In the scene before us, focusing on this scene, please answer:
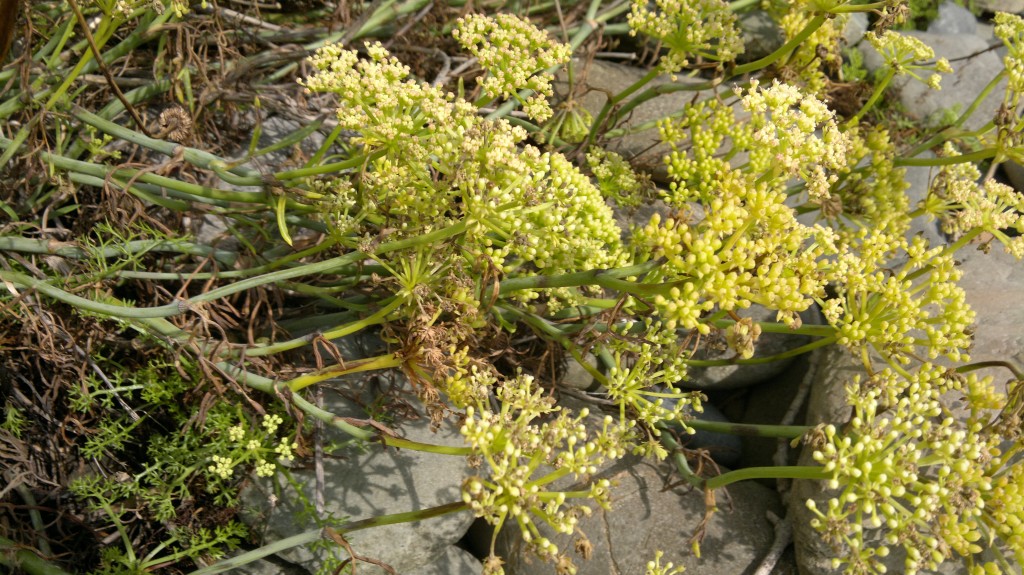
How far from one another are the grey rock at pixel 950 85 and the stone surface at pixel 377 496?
4.12 meters

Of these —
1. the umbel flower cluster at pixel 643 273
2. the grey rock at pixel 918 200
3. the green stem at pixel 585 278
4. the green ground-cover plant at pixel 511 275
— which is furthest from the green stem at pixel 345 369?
the grey rock at pixel 918 200

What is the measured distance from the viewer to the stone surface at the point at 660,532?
3578 mm

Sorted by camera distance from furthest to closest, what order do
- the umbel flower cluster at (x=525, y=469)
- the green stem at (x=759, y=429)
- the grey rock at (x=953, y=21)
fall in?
the grey rock at (x=953, y=21), the green stem at (x=759, y=429), the umbel flower cluster at (x=525, y=469)

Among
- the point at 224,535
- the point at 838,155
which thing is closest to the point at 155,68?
the point at 224,535

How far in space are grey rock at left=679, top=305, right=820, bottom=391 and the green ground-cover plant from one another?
1.13 ft

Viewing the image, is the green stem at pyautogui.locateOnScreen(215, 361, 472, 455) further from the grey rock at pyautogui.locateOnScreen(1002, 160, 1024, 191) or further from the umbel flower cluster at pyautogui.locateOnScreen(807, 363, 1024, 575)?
the grey rock at pyautogui.locateOnScreen(1002, 160, 1024, 191)

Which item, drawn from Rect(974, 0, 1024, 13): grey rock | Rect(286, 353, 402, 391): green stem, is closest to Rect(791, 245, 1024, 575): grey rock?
Rect(286, 353, 402, 391): green stem

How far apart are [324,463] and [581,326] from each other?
49.6 inches

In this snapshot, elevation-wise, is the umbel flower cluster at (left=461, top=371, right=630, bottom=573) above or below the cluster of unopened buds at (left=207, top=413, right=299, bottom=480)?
above

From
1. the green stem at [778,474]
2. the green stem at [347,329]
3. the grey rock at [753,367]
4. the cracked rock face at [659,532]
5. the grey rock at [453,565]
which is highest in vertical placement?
the green stem at [347,329]

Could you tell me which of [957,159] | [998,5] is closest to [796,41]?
[957,159]

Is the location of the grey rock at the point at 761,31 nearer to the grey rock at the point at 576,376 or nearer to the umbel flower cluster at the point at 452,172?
Result: the grey rock at the point at 576,376

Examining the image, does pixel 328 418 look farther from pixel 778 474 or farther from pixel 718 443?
pixel 718 443

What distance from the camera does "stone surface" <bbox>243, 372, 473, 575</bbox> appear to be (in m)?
A: 3.36
